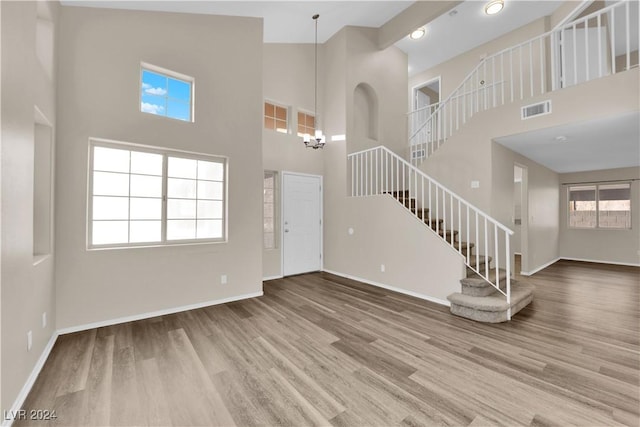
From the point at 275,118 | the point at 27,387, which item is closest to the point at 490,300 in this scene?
the point at 27,387

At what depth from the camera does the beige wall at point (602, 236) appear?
6418 mm

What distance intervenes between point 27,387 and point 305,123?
17.9ft

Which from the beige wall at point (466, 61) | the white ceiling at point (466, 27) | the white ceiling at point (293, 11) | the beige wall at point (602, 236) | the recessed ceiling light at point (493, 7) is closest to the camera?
the white ceiling at point (293, 11)

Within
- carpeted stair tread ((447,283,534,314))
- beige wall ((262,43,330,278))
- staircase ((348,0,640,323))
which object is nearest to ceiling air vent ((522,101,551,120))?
staircase ((348,0,640,323))

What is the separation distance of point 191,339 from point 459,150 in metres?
4.97

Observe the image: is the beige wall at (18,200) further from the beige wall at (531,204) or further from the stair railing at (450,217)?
the beige wall at (531,204)

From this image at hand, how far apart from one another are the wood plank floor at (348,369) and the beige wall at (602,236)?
450 cm

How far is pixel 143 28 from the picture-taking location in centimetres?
326

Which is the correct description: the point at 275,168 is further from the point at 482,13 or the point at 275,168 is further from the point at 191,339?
the point at 482,13

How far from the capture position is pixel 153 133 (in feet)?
10.8

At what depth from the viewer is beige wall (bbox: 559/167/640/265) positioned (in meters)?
6.42

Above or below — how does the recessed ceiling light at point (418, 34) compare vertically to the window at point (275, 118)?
above

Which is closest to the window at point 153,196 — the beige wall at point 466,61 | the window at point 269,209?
the window at point 269,209

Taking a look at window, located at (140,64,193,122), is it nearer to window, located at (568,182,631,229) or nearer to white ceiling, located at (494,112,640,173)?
white ceiling, located at (494,112,640,173)
